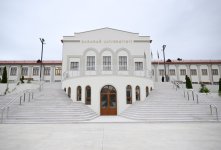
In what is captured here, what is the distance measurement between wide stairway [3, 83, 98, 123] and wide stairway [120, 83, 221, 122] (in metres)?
4.80

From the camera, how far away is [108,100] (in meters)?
A: 17.0

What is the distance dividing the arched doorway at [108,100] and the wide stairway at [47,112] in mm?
1656

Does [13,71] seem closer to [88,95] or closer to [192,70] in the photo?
[88,95]

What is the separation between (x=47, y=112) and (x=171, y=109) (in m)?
11.8

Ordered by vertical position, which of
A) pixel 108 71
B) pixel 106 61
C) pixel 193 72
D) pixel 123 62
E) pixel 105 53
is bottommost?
pixel 108 71

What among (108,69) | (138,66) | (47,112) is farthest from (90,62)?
(47,112)

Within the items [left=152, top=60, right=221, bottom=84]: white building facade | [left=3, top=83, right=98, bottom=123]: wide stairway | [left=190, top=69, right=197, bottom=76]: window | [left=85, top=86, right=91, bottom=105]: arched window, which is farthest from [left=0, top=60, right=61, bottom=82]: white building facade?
[left=190, top=69, right=197, bottom=76]: window

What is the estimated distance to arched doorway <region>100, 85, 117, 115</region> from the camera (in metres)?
16.8

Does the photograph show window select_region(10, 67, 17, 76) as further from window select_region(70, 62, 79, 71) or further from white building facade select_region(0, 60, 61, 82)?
window select_region(70, 62, 79, 71)

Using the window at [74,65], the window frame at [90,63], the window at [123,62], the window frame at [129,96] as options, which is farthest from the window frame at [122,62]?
the window at [74,65]

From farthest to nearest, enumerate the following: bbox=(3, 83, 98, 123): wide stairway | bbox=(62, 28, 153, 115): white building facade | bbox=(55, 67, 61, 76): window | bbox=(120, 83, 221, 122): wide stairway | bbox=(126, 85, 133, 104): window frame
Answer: bbox=(55, 67, 61, 76): window
bbox=(62, 28, 153, 115): white building facade
bbox=(126, 85, 133, 104): window frame
bbox=(120, 83, 221, 122): wide stairway
bbox=(3, 83, 98, 123): wide stairway

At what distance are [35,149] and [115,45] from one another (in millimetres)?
19458

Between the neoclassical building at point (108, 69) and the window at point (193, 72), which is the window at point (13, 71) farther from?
the window at point (193, 72)

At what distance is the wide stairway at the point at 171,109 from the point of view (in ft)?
42.4
